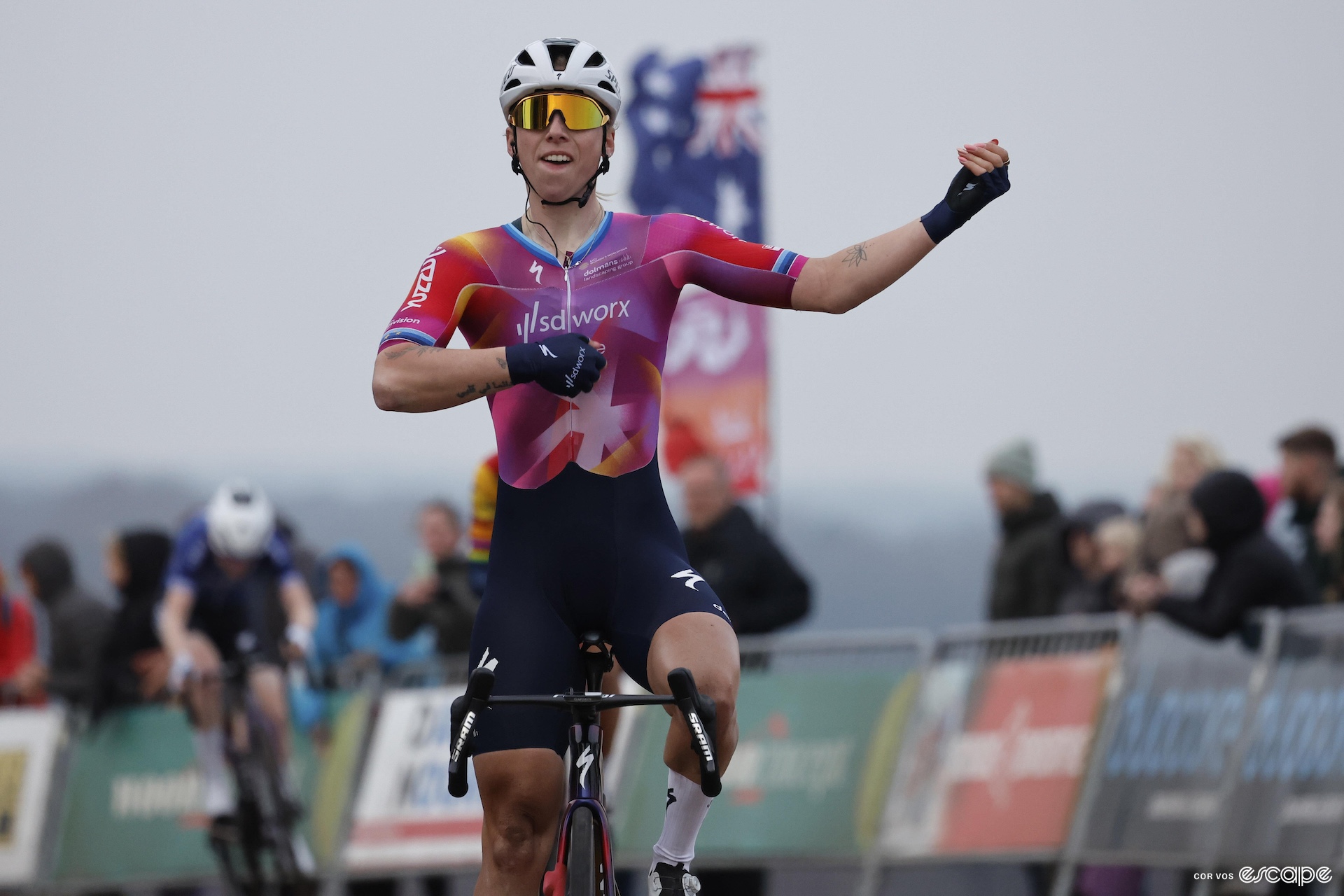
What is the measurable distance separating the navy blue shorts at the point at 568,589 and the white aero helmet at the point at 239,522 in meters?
7.96

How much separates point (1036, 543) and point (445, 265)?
5.66 meters

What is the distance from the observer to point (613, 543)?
5.63 meters

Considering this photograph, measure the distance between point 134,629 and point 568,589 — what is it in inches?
374

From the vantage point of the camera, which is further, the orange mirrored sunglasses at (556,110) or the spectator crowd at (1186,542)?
the spectator crowd at (1186,542)

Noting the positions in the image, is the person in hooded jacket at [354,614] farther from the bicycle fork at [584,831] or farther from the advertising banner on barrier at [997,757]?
the bicycle fork at [584,831]

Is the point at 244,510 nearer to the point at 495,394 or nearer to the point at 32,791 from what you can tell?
the point at 32,791

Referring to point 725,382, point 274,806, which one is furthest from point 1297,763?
point 274,806

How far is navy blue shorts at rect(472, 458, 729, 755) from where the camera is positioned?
5.50m

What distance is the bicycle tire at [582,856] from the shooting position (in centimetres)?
513

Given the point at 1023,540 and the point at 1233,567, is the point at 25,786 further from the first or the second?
the point at 1233,567

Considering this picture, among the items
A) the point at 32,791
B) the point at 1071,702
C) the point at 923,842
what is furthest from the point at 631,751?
the point at 32,791

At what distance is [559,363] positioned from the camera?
511 centimetres

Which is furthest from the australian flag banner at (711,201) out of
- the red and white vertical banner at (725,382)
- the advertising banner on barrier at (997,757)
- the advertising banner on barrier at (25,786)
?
the advertising banner on barrier at (25,786)

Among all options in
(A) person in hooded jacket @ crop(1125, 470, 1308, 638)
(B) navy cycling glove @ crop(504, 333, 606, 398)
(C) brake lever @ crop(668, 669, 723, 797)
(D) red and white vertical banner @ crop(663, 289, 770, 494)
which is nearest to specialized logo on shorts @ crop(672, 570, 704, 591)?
(C) brake lever @ crop(668, 669, 723, 797)
